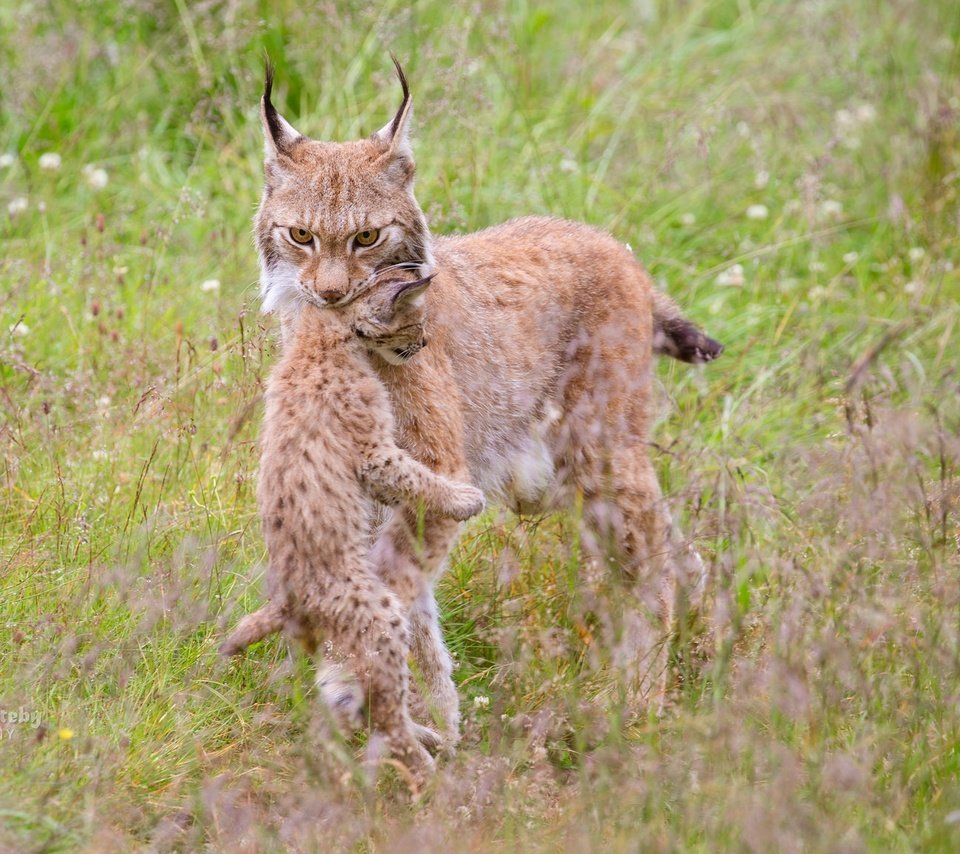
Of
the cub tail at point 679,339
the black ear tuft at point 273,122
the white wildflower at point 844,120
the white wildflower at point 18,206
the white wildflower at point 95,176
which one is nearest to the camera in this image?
the black ear tuft at point 273,122

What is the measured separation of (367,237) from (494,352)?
57 cm

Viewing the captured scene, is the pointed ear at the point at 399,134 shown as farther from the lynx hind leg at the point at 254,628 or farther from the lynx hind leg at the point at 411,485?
the lynx hind leg at the point at 254,628

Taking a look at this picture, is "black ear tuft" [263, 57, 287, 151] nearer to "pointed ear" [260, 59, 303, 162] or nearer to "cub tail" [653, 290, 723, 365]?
Result: "pointed ear" [260, 59, 303, 162]

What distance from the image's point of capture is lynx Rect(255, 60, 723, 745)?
4.07m

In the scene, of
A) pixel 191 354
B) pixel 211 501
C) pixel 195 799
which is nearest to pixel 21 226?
pixel 191 354

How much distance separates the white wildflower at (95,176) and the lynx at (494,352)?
7.56ft

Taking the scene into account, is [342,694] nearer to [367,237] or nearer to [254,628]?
[254,628]

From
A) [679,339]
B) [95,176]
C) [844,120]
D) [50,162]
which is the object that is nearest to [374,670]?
[679,339]

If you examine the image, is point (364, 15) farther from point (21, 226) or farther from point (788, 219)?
point (788, 219)

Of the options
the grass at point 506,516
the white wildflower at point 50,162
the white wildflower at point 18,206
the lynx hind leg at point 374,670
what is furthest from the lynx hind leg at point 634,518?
the white wildflower at point 50,162

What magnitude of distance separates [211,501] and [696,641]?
1.68 metres

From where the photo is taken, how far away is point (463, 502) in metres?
3.84

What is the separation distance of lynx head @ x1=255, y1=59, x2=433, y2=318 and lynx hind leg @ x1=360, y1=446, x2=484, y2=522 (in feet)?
1.87

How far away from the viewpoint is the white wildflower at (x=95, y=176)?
658 centimetres
